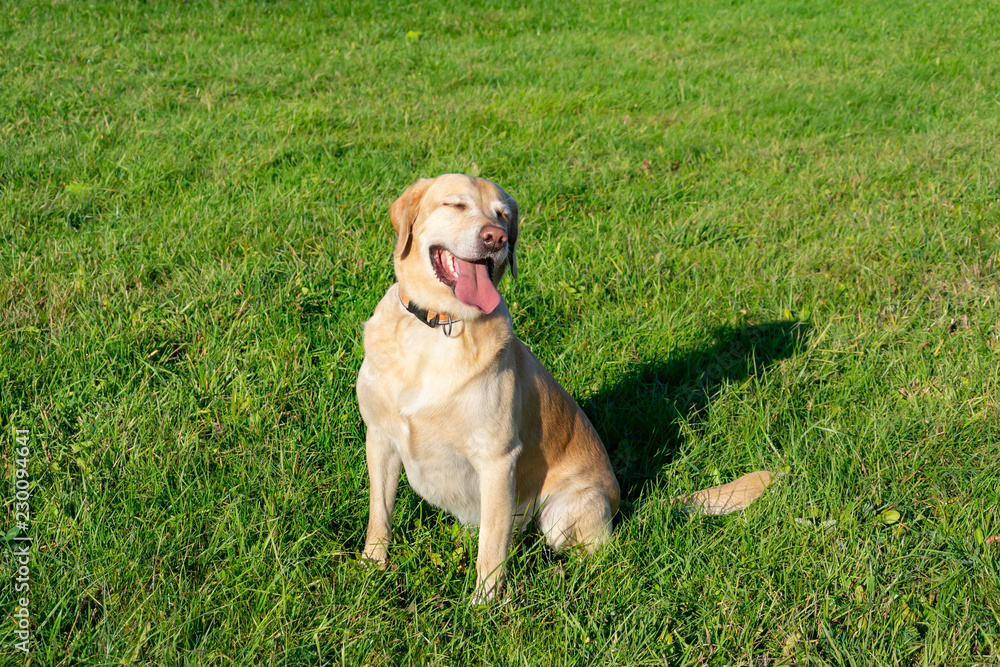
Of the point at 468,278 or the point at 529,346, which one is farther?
the point at 529,346

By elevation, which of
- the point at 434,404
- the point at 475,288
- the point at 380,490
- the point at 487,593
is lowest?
the point at 487,593

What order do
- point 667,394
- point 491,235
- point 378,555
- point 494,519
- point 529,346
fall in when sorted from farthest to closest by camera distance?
point 529,346 → point 667,394 → point 378,555 → point 494,519 → point 491,235

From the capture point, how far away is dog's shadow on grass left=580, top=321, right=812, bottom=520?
332cm

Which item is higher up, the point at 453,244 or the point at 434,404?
the point at 453,244

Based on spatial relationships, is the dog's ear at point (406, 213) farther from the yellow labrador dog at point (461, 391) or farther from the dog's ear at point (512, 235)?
the dog's ear at point (512, 235)

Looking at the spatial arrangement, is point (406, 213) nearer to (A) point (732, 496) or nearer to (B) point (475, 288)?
(B) point (475, 288)

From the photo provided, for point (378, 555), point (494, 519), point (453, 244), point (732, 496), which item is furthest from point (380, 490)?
point (732, 496)

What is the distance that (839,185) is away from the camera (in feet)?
18.7

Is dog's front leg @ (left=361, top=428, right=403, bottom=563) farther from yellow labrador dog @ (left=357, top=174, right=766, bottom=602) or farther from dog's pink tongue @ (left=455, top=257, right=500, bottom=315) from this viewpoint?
dog's pink tongue @ (left=455, top=257, right=500, bottom=315)

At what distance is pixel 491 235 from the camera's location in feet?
7.92

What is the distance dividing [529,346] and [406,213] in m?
1.44

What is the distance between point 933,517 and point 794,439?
0.57 meters

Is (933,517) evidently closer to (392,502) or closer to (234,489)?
(392,502)

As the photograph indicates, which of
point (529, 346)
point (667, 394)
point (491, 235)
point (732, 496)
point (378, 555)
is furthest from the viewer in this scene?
point (529, 346)
